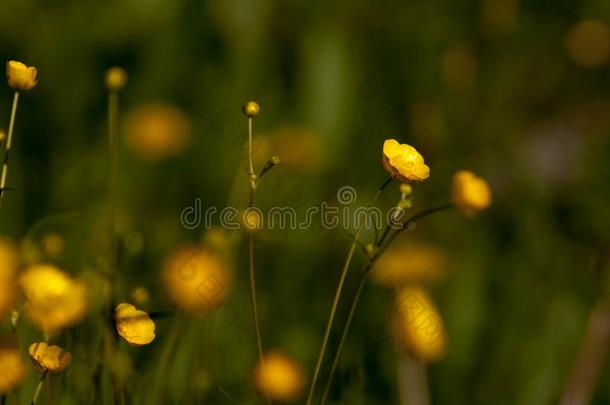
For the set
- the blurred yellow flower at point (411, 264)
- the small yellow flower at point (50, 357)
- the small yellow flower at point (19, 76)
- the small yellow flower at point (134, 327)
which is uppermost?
the small yellow flower at point (19, 76)

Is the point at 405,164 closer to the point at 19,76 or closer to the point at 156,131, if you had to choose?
the point at 19,76

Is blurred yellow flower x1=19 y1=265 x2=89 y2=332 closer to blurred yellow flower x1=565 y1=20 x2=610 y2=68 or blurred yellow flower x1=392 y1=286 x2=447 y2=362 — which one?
blurred yellow flower x1=392 y1=286 x2=447 y2=362

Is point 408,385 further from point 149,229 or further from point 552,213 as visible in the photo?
point 552,213

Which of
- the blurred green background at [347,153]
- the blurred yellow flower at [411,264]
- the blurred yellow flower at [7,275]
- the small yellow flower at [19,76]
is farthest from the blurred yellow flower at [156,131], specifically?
the small yellow flower at [19,76]

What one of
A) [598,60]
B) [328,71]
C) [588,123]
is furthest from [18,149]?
[598,60]

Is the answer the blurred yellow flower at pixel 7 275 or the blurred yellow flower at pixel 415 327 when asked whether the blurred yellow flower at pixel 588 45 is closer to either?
the blurred yellow flower at pixel 415 327

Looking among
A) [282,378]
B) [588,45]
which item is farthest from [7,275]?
[588,45]
